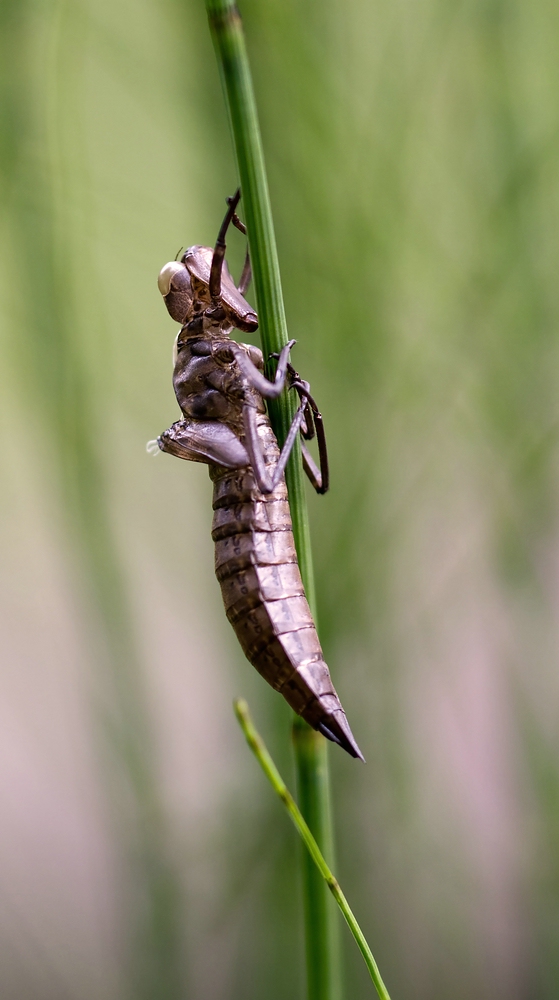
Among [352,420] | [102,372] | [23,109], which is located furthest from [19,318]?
[352,420]

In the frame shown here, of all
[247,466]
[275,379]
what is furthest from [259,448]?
[275,379]

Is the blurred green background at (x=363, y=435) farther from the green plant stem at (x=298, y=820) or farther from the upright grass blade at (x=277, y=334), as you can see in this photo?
the green plant stem at (x=298, y=820)

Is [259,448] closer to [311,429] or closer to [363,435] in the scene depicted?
[311,429]

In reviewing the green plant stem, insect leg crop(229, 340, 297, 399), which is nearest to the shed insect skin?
insect leg crop(229, 340, 297, 399)

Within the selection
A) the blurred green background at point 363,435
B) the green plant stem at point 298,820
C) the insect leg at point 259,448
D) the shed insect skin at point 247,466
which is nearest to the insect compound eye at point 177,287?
the shed insect skin at point 247,466

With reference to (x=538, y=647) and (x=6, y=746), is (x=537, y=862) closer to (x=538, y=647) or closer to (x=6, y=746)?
(x=538, y=647)

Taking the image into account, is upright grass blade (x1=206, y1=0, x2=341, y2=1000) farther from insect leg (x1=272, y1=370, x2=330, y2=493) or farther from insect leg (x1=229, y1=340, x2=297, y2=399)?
insect leg (x1=272, y1=370, x2=330, y2=493)
